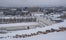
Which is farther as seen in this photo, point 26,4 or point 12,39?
point 26,4

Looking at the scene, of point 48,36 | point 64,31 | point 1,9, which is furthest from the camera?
point 1,9

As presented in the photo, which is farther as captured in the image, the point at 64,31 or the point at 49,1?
the point at 49,1

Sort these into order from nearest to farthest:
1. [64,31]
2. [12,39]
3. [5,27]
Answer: [12,39] → [64,31] → [5,27]

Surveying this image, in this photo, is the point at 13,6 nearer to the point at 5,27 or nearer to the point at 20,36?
the point at 5,27

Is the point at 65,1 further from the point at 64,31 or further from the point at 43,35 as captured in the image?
the point at 43,35

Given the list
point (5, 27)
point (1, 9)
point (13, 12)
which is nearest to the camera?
point (5, 27)

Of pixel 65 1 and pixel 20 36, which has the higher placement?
pixel 65 1

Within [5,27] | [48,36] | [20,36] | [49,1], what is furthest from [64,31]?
[49,1]

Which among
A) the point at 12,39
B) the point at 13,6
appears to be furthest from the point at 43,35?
the point at 13,6

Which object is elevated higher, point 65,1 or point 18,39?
point 65,1
